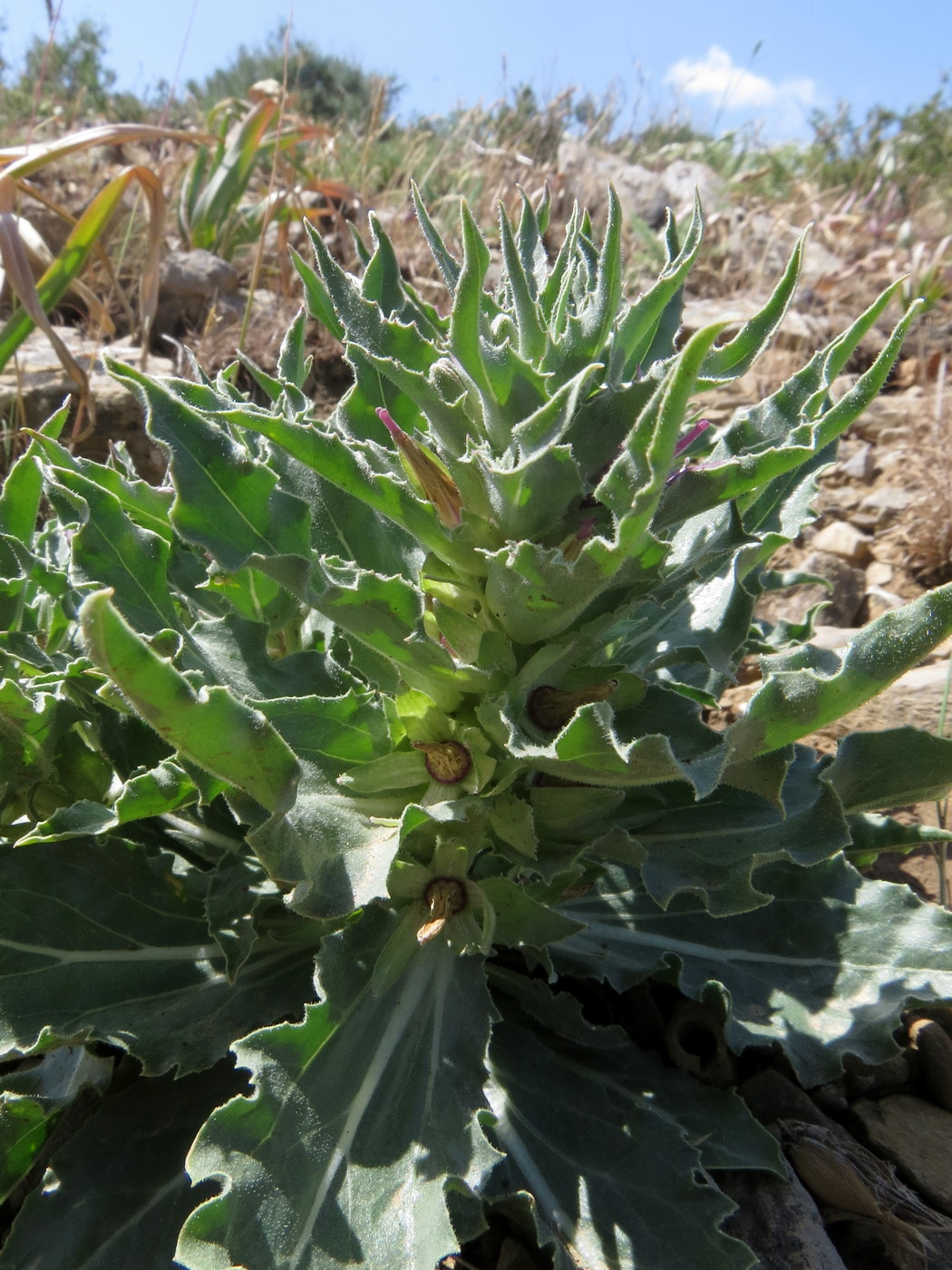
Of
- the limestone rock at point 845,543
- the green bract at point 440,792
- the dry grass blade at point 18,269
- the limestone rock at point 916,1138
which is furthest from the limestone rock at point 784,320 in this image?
the limestone rock at point 916,1138

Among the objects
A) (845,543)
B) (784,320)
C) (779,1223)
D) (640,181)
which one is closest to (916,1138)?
(779,1223)

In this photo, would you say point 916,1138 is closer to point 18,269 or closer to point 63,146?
point 18,269

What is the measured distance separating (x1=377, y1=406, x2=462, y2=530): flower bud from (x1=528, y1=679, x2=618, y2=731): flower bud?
0.31 m

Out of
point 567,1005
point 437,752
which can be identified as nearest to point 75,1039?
point 437,752

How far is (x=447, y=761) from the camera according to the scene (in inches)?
63.4

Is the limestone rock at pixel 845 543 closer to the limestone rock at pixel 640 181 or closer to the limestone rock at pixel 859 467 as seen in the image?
the limestone rock at pixel 859 467

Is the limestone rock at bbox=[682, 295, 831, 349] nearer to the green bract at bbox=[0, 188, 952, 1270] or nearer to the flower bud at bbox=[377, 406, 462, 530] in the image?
the green bract at bbox=[0, 188, 952, 1270]

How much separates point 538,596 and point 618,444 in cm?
31

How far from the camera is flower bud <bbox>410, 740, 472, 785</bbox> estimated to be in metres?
1.61

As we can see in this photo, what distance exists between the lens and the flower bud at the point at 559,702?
1.52 m

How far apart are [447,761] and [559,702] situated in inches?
8.9

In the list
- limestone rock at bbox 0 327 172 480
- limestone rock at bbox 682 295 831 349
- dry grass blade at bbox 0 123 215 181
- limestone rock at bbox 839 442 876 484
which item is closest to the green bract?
dry grass blade at bbox 0 123 215 181

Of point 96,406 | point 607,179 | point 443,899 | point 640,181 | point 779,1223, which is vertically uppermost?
point 640,181

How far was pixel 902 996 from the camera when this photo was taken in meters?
1.74
